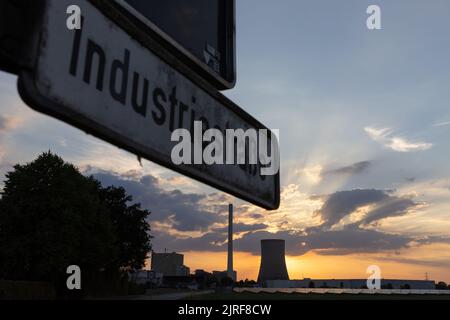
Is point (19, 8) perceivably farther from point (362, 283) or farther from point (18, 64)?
point (362, 283)

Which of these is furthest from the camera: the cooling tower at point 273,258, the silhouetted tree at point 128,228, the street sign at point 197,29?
the cooling tower at point 273,258

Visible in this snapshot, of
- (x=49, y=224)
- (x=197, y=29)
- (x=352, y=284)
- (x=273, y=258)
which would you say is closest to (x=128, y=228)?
(x=49, y=224)

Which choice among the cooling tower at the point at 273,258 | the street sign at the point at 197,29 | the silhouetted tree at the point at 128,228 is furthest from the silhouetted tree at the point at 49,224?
the cooling tower at the point at 273,258

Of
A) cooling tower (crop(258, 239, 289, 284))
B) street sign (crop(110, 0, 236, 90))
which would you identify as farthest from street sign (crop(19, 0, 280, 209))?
cooling tower (crop(258, 239, 289, 284))

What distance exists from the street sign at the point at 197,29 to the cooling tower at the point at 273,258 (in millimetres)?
110668

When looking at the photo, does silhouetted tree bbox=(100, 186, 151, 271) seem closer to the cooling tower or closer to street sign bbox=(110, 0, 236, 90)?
street sign bbox=(110, 0, 236, 90)

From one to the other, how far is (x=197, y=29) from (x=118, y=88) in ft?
2.70

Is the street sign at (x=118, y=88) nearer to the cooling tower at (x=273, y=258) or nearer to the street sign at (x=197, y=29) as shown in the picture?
the street sign at (x=197, y=29)

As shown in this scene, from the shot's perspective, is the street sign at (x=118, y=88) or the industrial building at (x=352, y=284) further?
the industrial building at (x=352, y=284)

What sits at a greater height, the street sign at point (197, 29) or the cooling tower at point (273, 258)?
the cooling tower at point (273, 258)

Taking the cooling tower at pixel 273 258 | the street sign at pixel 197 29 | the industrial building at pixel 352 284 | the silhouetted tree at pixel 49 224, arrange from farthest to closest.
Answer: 1. the industrial building at pixel 352 284
2. the cooling tower at pixel 273 258
3. the silhouetted tree at pixel 49 224
4. the street sign at pixel 197 29

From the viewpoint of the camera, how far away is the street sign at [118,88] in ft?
4.08

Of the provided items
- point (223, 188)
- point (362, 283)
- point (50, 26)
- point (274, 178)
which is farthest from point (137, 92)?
point (362, 283)

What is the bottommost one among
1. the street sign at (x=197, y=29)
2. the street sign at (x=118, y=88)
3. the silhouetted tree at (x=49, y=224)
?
the street sign at (x=118, y=88)
